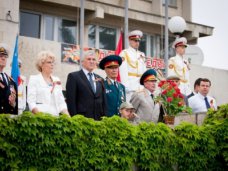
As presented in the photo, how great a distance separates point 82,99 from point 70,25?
11898mm

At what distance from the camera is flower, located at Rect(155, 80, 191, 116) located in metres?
8.98

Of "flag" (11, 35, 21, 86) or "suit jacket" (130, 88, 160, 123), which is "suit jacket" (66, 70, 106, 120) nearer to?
"suit jacket" (130, 88, 160, 123)

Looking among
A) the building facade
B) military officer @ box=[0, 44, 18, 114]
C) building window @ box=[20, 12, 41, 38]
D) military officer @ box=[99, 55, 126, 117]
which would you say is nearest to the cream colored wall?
the building facade

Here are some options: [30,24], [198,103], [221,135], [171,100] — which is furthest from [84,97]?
[30,24]

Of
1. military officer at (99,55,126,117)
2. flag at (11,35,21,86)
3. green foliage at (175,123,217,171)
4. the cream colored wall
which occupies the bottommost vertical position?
green foliage at (175,123,217,171)

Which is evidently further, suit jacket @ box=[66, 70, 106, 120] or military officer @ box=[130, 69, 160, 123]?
military officer @ box=[130, 69, 160, 123]

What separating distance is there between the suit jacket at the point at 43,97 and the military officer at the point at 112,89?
0.94 metres

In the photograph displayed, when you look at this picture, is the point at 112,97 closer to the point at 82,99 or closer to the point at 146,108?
the point at 146,108

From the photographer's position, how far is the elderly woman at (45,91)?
791 cm

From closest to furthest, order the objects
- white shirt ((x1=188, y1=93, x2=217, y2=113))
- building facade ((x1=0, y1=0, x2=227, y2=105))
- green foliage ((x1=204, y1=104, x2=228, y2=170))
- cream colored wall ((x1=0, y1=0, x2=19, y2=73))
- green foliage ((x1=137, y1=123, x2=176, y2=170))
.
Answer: green foliage ((x1=137, y1=123, x2=176, y2=170))
green foliage ((x1=204, y1=104, x2=228, y2=170))
white shirt ((x1=188, y1=93, x2=217, y2=113))
cream colored wall ((x1=0, y1=0, x2=19, y2=73))
building facade ((x1=0, y1=0, x2=227, y2=105))

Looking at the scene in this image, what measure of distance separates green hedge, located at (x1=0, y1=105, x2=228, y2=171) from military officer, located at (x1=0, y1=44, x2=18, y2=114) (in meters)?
1.13

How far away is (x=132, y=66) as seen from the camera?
1124 cm

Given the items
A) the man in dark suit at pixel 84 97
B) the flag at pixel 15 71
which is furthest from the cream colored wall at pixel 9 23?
the man in dark suit at pixel 84 97

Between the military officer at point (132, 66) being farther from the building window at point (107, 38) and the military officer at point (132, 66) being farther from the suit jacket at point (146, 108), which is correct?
the building window at point (107, 38)
